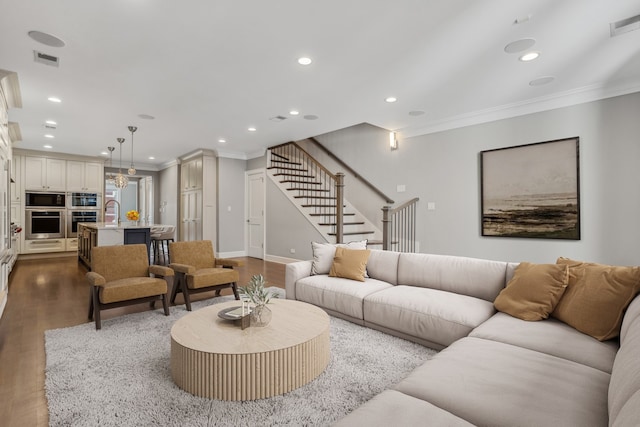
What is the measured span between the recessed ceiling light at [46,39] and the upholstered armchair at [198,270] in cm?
219

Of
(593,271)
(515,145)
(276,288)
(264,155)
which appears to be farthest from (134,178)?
(593,271)

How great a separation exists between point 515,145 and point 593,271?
2971mm

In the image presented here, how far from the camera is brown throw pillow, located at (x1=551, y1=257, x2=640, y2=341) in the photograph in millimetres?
1863

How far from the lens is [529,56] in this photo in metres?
3.21

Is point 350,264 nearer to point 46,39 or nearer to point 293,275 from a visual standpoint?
point 293,275

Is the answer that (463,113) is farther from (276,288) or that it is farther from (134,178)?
(134,178)

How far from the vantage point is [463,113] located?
4.95 meters

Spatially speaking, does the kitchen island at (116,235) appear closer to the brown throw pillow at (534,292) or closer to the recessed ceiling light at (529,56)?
the brown throw pillow at (534,292)

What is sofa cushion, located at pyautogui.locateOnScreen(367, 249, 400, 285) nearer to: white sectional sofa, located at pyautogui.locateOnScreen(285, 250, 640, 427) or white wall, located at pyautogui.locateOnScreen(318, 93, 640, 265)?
white sectional sofa, located at pyautogui.locateOnScreen(285, 250, 640, 427)

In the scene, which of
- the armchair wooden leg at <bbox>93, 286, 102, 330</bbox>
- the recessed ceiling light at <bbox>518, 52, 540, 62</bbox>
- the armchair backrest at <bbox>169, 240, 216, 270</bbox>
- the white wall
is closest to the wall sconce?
the white wall

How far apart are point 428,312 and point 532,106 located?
3528mm

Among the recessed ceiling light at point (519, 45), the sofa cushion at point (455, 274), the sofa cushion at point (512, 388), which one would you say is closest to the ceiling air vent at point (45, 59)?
the sofa cushion at point (455, 274)

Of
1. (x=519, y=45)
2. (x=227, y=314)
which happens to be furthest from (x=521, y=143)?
(x=227, y=314)

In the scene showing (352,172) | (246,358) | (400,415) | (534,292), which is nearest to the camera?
(400,415)
